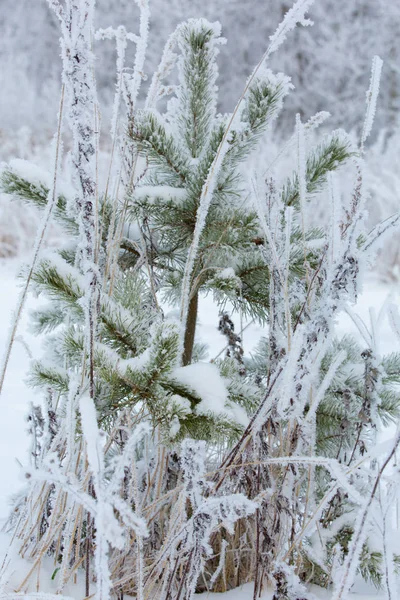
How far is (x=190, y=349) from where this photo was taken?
1.01 metres

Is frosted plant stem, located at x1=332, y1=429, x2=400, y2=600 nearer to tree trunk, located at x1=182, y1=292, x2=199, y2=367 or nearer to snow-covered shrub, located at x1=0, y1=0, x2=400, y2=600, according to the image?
snow-covered shrub, located at x1=0, y1=0, x2=400, y2=600

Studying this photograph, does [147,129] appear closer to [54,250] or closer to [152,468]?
[54,250]

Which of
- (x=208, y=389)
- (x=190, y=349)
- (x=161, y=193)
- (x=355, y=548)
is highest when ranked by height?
(x=161, y=193)

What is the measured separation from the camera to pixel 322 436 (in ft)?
3.37

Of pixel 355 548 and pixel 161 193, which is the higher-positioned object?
pixel 161 193

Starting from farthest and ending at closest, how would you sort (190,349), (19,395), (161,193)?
(19,395), (190,349), (161,193)

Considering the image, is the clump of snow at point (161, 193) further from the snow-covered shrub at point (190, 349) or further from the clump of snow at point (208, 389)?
the clump of snow at point (208, 389)

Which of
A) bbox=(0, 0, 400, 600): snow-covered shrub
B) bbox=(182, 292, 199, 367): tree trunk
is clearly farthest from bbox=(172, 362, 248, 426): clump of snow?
bbox=(182, 292, 199, 367): tree trunk

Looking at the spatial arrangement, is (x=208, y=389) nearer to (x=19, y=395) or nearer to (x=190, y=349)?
(x=190, y=349)

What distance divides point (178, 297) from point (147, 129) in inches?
13.8

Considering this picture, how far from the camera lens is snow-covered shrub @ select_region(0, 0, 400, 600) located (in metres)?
0.63

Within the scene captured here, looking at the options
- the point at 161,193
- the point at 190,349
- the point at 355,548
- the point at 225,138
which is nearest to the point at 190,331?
the point at 190,349

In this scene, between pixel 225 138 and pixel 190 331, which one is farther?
pixel 190 331

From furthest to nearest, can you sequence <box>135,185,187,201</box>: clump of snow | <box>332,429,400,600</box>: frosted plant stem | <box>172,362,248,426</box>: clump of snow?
<box>135,185,187,201</box>: clump of snow
<box>172,362,248,426</box>: clump of snow
<box>332,429,400,600</box>: frosted plant stem
